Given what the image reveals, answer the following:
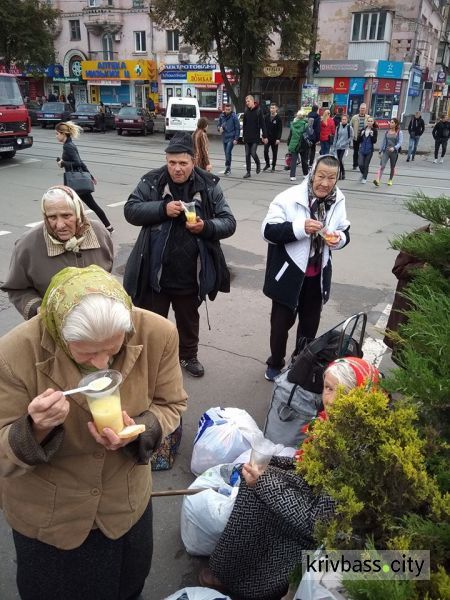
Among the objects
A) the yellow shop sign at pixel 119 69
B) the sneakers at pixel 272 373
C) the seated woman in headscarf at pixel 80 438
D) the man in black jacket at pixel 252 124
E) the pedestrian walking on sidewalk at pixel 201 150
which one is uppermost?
the yellow shop sign at pixel 119 69

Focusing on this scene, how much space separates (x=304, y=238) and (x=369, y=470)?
8.38ft

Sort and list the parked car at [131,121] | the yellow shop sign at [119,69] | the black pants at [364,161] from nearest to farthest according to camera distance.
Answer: the black pants at [364,161], the parked car at [131,121], the yellow shop sign at [119,69]

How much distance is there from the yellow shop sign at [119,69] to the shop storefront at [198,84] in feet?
3.52

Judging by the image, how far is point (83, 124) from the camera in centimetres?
2511

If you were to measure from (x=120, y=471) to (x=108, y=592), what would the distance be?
0.51 metres

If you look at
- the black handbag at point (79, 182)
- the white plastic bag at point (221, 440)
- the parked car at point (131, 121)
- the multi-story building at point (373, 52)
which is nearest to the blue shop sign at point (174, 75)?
the multi-story building at point (373, 52)

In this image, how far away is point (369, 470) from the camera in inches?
46.9

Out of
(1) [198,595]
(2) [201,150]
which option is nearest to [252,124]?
(2) [201,150]

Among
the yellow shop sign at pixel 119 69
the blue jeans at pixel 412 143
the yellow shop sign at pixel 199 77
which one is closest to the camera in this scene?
the blue jeans at pixel 412 143

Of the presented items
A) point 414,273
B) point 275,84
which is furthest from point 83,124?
point 414,273

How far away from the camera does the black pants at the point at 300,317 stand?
3820 millimetres

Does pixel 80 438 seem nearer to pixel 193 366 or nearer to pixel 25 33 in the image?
pixel 193 366

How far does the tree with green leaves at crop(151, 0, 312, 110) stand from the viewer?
71.2 ft

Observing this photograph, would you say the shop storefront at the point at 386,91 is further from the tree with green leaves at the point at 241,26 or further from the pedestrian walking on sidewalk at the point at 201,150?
the pedestrian walking on sidewalk at the point at 201,150
